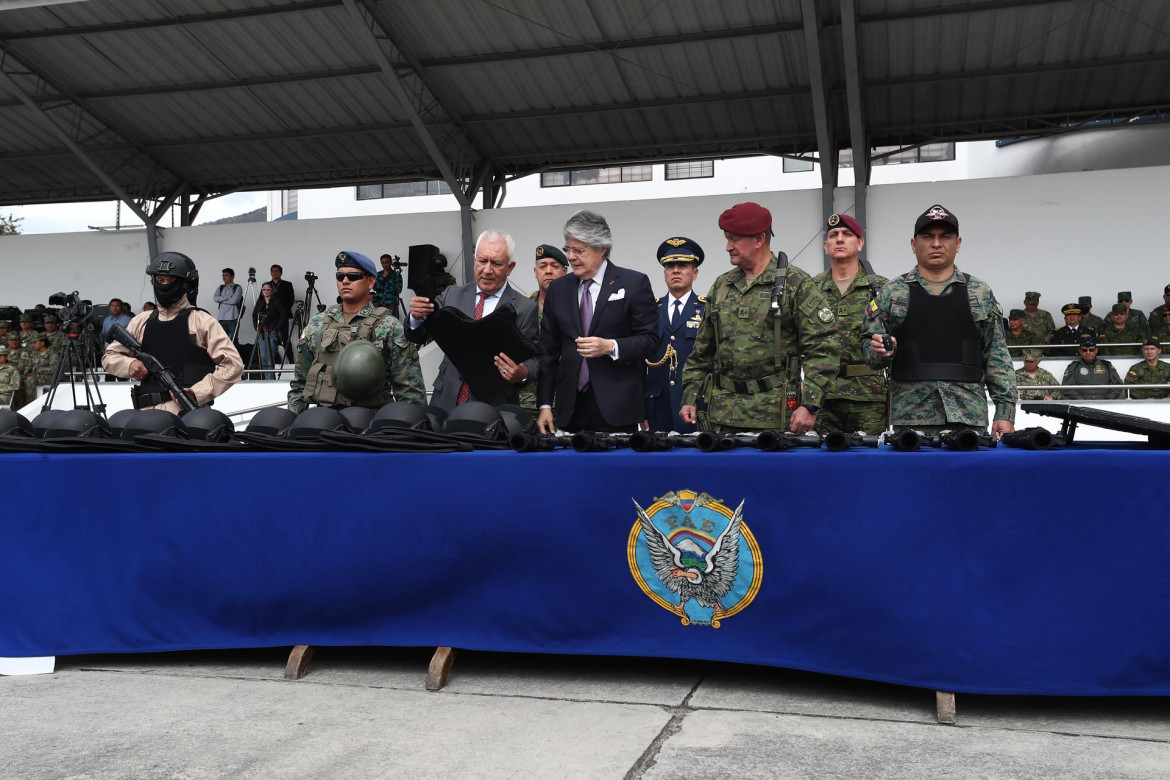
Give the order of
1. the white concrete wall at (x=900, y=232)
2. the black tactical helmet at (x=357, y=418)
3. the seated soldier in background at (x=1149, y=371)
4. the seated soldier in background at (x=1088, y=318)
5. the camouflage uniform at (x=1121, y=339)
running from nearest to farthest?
the black tactical helmet at (x=357, y=418) < the seated soldier in background at (x=1149, y=371) < the camouflage uniform at (x=1121, y=339) < the seated soldier in background at (x=1088, y=318) < the white concrete wall at (x=900, y=232)

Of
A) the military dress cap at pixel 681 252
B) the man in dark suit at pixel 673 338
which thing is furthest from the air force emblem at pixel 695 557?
the military dress cap at pixel 681 252

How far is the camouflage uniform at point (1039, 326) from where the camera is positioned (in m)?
12.0

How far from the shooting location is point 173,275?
14.4 ft

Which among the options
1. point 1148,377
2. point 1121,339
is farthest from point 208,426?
point 1121,339

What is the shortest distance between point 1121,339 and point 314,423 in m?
10.9

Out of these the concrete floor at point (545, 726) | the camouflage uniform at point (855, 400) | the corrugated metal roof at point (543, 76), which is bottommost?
the concrete floor at point (545, 726)

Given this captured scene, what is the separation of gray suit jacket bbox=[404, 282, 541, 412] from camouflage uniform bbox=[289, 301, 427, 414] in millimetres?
88

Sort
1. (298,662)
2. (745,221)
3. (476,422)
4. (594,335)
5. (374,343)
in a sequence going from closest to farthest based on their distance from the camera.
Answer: (298,662), (476,422), (745,221), (594,335), (374,343)

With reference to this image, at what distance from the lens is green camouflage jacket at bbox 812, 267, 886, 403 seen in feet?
13.1

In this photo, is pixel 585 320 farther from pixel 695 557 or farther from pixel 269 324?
pixel 269 324

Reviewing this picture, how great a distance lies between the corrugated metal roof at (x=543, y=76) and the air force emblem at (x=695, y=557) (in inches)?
374

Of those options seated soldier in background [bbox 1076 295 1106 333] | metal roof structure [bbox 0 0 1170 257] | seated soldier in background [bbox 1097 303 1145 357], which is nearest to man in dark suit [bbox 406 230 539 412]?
metal roof structure [bbox 0 0 1170 257]

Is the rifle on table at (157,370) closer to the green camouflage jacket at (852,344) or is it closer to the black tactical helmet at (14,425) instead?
the black tactical helmet at (14,425)

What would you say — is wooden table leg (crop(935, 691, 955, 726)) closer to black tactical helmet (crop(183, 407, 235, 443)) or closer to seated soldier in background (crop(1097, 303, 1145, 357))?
black tactical helmet (crop(183, 407, 235, 443))
